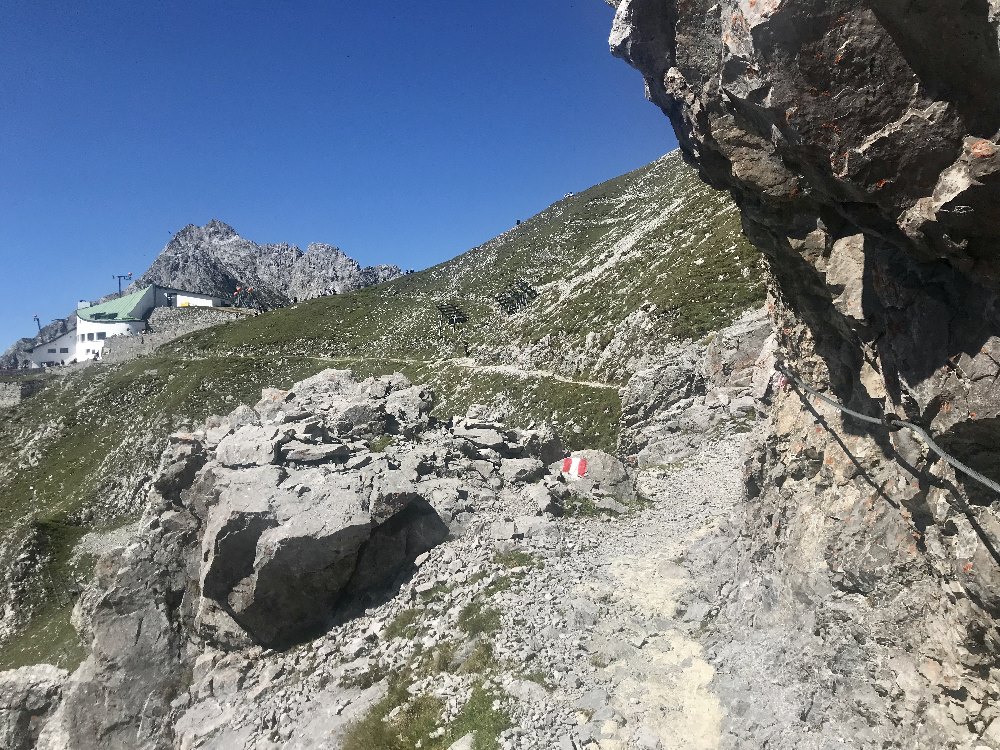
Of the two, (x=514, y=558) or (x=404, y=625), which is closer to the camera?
(x=404, y=625)

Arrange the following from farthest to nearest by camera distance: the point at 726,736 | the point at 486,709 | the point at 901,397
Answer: the point at 486,709 → the point at 726,736 → the point at 901,397

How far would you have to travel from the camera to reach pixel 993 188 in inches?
202

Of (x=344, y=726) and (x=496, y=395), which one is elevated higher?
(x=496, y=395)

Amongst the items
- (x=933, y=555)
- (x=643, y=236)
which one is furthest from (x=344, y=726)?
(x=643, y=236)

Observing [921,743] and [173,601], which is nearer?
[921,743]

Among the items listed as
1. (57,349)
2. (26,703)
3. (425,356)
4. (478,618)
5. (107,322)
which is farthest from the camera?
(57,349)

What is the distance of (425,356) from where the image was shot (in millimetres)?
86375

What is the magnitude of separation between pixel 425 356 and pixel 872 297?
8052 cm

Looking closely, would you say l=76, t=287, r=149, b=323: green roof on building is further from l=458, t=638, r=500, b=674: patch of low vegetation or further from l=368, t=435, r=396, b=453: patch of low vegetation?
l=458, t=638, r=500, b=674: patch of low vegetation

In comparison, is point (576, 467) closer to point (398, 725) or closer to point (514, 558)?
point (514, 558)

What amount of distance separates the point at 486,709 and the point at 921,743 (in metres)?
8.44

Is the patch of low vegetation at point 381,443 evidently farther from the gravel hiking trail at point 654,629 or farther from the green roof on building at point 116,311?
the green roof on building at point 116,311

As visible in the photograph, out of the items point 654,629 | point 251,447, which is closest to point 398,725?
point 654,629

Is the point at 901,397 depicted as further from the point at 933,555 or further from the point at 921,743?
the point at 921,743
